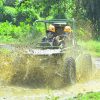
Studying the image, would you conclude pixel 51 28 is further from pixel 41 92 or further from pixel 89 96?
pixel 89 96

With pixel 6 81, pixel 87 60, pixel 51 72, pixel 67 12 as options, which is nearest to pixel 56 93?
pixel 51 72

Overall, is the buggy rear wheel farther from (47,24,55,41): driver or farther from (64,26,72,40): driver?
(47,24,55,41): driver

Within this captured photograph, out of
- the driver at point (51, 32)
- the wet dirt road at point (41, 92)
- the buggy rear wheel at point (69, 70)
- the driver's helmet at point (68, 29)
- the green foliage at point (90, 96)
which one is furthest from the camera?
the driver at point (51, 32)

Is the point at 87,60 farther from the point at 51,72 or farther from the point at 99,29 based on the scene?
the point at 99,29

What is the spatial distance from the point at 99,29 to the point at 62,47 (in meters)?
20.5

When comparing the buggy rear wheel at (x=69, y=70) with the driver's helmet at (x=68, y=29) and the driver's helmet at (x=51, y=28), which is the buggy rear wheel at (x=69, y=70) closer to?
the driver's helmet at (x=68, y=29)

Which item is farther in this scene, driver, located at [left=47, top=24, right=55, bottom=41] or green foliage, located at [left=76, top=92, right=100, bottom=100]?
driver, located at [left=47, top=24, right=55, bottom=41]

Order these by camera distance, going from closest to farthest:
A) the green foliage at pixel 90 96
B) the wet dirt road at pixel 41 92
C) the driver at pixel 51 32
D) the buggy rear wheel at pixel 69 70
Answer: the green foliage at pixel 90 96, the wet dirt road at pixel 41 92, the buggy rear wheel at pixel 69 70, the driver at pixel 51 32

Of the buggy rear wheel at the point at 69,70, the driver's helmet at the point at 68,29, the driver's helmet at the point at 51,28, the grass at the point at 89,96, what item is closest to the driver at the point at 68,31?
the driver's helmet at the point at 68,29

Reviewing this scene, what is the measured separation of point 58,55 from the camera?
36.4ft

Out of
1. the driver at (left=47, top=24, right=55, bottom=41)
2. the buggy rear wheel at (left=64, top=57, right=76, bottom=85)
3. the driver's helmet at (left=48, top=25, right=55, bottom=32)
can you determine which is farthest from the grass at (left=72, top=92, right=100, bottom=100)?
the driver's helmet at (left=48, top=25, right=55, bottom=32)

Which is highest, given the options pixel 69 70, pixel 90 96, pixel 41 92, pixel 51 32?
pixel 51 32

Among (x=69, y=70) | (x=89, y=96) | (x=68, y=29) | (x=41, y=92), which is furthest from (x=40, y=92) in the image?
(x=68, y=29)

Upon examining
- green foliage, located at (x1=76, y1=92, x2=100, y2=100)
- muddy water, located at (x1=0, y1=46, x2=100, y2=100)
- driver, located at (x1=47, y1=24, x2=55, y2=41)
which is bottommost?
muddy water, located at (x1=0, y1=46, x2=100, y2=100)
